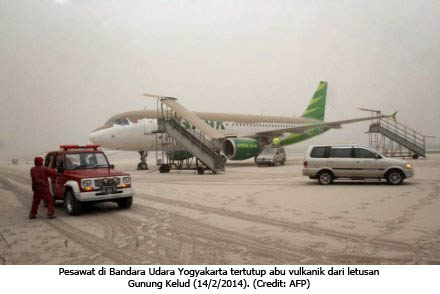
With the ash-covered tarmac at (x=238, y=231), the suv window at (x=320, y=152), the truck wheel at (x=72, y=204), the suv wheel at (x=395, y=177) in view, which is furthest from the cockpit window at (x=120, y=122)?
the suv wheel at (x=395, y=177)

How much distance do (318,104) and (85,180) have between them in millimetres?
38542

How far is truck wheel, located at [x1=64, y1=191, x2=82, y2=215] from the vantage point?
8633 millimetres

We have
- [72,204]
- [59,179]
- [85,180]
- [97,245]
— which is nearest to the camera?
[97,245]

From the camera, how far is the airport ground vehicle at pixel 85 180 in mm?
8516

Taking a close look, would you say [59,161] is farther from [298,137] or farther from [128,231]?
[298,137]

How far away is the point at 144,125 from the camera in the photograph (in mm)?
24625

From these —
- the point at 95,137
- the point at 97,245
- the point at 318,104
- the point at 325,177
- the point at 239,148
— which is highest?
the point at 318,104

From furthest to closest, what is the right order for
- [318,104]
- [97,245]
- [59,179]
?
[318,104], [59,179], [97,245]

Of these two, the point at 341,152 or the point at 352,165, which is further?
the point at 341,152

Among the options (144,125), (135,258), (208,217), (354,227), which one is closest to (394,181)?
(354,227)

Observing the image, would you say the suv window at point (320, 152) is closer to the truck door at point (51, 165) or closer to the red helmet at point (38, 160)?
the truck door at point (51, 165)

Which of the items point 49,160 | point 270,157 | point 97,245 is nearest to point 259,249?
point 97,245

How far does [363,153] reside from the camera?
13.5 meters
